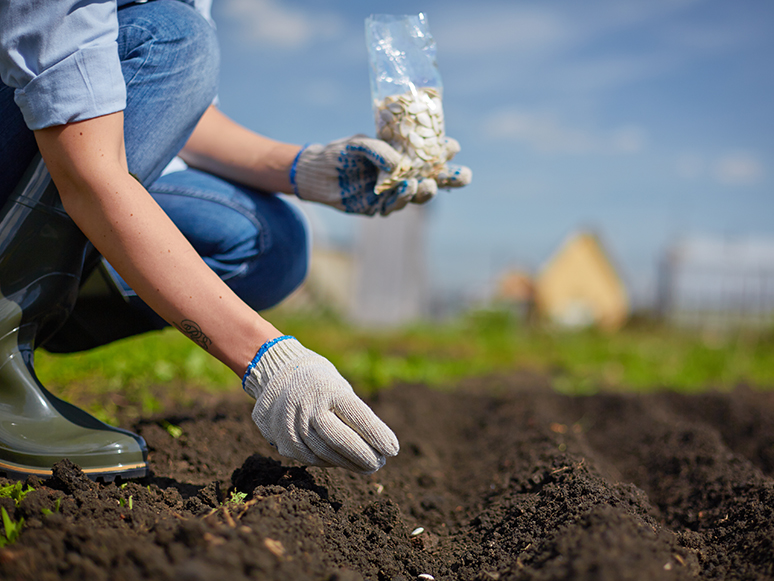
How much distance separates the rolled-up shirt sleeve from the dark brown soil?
0.70 m

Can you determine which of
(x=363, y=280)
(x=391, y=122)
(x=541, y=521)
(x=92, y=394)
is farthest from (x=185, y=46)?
(x=363, y=280)

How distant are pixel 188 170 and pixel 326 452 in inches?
42.1

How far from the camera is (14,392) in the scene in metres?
1.33

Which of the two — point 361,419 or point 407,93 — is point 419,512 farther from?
point 407,93

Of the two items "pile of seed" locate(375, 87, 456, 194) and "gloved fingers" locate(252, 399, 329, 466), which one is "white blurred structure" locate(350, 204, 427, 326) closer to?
"pile of seed" locate(375, 87, 456, 194)

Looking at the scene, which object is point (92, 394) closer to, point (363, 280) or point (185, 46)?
point (185, 46)

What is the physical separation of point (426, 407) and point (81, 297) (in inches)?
64.1

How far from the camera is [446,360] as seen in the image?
4637 mm

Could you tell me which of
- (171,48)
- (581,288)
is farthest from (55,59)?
(581,288)

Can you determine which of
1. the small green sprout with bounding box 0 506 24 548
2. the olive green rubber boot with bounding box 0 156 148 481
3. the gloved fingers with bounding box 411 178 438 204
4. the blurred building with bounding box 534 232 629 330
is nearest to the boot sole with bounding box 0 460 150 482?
the olive green rubber boot with bounding box 0 156 148 481

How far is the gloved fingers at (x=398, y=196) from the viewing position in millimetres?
1552

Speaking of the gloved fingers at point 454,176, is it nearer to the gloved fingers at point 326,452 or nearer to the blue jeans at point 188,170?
the blue jeans at point 188,170

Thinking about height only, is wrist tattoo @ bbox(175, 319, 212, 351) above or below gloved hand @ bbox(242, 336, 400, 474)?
above

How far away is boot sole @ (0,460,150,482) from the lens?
4.17 feet
